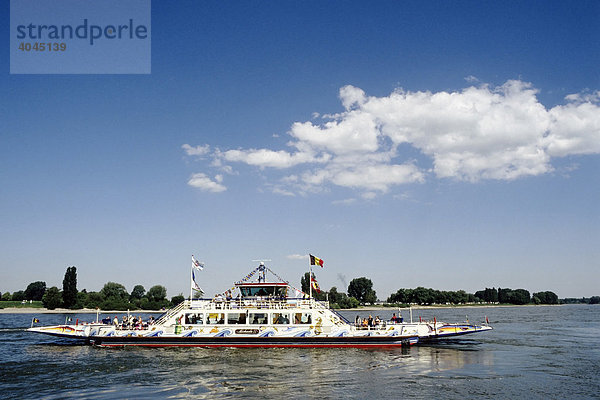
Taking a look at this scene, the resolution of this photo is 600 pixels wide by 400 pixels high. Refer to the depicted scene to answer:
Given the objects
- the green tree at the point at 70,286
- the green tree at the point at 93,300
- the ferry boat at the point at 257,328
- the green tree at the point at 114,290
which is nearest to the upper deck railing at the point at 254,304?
the ferry boat at the point at 257,328

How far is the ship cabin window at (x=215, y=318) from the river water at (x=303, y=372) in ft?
8.94

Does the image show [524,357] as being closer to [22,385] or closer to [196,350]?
[196,350]

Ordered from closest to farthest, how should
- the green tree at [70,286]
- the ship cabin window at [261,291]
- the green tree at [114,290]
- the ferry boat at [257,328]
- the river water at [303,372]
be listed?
the river water at [303,372] → the ferry boat at [257,328] → the ship cabin window at [261,291] → the green tree at [70,286] → the green tree at [114,290]

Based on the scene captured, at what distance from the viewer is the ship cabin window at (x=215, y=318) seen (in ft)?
133

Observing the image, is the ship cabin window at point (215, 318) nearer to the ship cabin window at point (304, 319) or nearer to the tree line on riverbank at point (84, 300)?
the ship cabin window at point (304, 319)

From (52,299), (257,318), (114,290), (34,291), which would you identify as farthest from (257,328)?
(34,291)

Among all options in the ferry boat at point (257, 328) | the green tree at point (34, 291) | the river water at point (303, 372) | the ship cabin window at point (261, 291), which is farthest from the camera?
the green tree at point (34, 291)

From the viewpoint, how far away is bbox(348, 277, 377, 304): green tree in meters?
169

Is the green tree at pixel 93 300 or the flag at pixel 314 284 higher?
the flag at pixel 314 284

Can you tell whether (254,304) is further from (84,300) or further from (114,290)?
(114,290)

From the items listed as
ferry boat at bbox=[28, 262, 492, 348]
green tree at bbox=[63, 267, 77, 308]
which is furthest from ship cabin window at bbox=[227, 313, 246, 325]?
green tree at bbox=[63, 267, 77, 308]

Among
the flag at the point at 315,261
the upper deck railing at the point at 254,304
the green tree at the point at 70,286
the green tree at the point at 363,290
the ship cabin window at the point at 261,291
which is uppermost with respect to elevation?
the flag at the point at 315,261

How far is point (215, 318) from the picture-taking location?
40906mm

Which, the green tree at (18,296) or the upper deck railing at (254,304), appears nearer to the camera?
the upper deck railing at (254,304)
